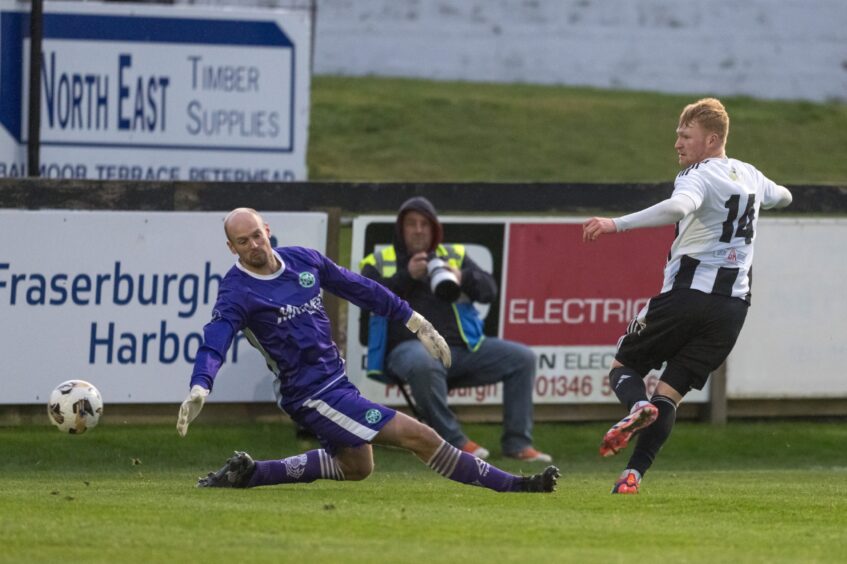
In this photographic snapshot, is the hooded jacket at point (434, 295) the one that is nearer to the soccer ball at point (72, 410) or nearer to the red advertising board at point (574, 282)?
the red advertising board at point (574, 282)

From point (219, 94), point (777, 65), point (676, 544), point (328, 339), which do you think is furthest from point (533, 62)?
point (676, 544)

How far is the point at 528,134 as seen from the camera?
23.9m

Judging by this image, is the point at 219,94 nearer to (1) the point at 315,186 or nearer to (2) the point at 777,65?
(1) the point at 315,186

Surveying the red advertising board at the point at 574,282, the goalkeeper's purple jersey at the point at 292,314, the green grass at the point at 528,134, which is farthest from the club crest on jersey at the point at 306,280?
the green grass at the point at 528,134

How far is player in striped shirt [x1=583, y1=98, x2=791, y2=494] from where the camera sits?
891 cm

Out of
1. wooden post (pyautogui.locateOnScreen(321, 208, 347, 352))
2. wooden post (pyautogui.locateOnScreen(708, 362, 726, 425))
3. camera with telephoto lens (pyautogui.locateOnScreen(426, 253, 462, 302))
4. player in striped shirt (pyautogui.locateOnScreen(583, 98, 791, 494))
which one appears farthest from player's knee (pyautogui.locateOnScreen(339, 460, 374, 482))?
wooden post (pyautogui.locateOnScreen(708, 362, 726, 425))

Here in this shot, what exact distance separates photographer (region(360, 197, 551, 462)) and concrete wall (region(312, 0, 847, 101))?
50.4 feet

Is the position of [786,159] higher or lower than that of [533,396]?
higher

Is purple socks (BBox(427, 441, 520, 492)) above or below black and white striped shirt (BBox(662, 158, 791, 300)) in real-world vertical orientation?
below

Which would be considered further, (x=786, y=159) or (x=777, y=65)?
(x=777, y=65)

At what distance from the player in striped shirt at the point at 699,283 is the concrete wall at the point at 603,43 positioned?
18.2 m

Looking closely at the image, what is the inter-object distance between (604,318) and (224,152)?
5779mm

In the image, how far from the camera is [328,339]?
8.80 metres

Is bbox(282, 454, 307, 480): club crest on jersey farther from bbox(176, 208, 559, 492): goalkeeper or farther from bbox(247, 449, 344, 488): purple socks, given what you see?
bbox(176, 208, 559, 492): goalkeeper
